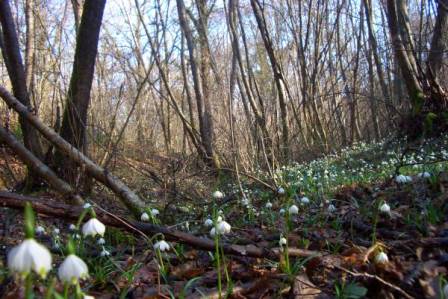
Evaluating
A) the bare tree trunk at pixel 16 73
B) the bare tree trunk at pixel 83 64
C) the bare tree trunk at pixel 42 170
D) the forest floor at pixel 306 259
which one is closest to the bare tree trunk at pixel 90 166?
the bare tree trunk at pixel 42 170

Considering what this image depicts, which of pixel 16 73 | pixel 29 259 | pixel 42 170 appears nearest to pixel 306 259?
pixel 29 259

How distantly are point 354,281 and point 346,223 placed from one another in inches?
53.3

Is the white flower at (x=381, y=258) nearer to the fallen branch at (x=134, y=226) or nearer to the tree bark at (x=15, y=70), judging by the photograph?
the fallen branch at (x=134, y=226)

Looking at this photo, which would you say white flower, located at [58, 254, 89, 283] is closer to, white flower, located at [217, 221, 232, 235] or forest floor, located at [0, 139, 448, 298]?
forest floor, located at [0, 139, 448, 298]

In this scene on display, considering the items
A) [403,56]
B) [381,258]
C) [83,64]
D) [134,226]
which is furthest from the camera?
[403,56]

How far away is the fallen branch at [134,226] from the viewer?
2316 millimetres

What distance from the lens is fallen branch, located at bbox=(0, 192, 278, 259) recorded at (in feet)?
7.60

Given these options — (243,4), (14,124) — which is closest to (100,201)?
(14,124)

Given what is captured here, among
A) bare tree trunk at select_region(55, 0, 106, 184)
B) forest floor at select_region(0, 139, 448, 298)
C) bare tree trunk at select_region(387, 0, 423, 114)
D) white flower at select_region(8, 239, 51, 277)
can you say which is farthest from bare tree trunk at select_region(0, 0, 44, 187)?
bare tree trunk at select_region(387, 0, 423, 114)

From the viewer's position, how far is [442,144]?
22.4 feet

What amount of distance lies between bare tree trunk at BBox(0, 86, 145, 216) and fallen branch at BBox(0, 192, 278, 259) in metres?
1.67

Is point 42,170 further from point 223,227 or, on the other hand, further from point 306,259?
point 306,259

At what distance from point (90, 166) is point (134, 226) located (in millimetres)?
2491

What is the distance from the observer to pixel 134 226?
2.51 m
